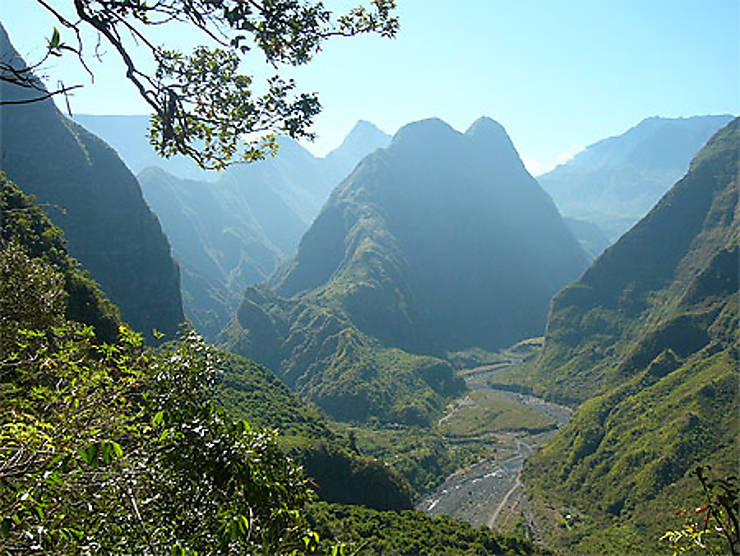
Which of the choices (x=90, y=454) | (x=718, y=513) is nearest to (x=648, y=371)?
(x=718, y=513)

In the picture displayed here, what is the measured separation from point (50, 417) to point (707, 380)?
112177mm

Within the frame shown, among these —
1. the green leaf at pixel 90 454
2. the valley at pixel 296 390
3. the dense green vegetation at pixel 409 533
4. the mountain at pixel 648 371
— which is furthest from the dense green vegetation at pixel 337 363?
the green leaf at pixel 90 454

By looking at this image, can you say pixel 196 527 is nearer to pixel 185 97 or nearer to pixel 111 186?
pixel 185 97

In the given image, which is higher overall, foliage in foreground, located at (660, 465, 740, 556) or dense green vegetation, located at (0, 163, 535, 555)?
foliage in foreground, located at (660, 465, 740, 556)

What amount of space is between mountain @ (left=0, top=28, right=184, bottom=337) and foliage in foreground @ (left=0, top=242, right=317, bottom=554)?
92422mm

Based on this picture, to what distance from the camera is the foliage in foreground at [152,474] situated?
5.23m

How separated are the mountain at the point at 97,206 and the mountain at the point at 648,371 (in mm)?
89370

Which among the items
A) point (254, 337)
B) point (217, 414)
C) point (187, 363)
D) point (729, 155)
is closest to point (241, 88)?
point (187, 363)

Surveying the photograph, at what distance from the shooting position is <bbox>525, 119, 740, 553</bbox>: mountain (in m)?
78.1

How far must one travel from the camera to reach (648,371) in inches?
4493

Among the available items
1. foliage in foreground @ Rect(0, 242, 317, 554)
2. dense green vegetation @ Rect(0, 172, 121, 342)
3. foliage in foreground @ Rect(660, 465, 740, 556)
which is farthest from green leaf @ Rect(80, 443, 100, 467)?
dense green vegetation @ Rect(0, 172, 121, 342)

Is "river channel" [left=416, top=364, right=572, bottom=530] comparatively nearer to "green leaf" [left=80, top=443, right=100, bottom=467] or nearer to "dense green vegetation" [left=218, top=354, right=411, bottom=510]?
"dense green vegetation" [left=218, top=354, right=411, bottom=510]

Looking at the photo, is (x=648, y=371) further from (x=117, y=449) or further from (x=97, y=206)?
(x=97, y=206)

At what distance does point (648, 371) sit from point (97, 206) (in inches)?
5410
